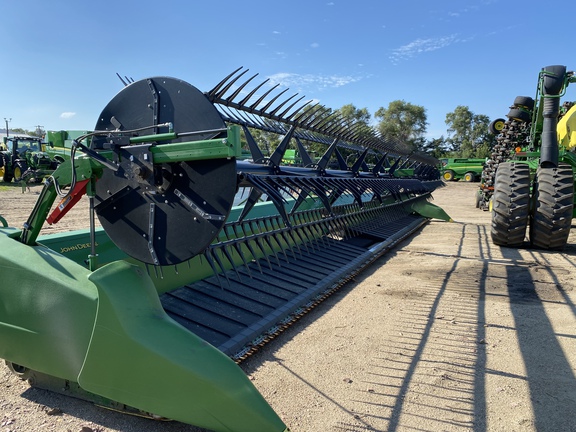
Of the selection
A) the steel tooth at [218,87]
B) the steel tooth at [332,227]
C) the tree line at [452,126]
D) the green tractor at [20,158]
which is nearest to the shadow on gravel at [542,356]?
the steel tooth at [332,227]

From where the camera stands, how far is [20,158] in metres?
18.2

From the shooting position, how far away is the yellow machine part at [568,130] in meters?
6.91

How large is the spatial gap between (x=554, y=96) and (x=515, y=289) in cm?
319

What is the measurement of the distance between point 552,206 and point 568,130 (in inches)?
84.5

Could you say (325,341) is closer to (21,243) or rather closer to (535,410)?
(535,410)

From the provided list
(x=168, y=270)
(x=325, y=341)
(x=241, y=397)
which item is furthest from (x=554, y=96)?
(x=241, y=397)

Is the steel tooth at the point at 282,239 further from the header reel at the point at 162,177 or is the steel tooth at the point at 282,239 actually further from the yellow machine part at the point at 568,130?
the yellow machine part at the point at 568,130

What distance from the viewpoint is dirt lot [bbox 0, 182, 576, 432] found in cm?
216

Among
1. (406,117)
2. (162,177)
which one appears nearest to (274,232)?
(162,177)

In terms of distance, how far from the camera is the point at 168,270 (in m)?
3.23

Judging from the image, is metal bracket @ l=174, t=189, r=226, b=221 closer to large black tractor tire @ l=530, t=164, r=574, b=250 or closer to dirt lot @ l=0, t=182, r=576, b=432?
dirt lot @ l=0, t=182, r=576, b=432

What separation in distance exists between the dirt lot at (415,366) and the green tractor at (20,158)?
56.6 ft

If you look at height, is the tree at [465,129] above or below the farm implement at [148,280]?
above

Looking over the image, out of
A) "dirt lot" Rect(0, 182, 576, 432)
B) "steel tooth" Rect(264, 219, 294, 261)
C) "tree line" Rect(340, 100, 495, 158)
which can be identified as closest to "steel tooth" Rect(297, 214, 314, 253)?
"steel tooth" Rect(264, 219, 294, 261)
